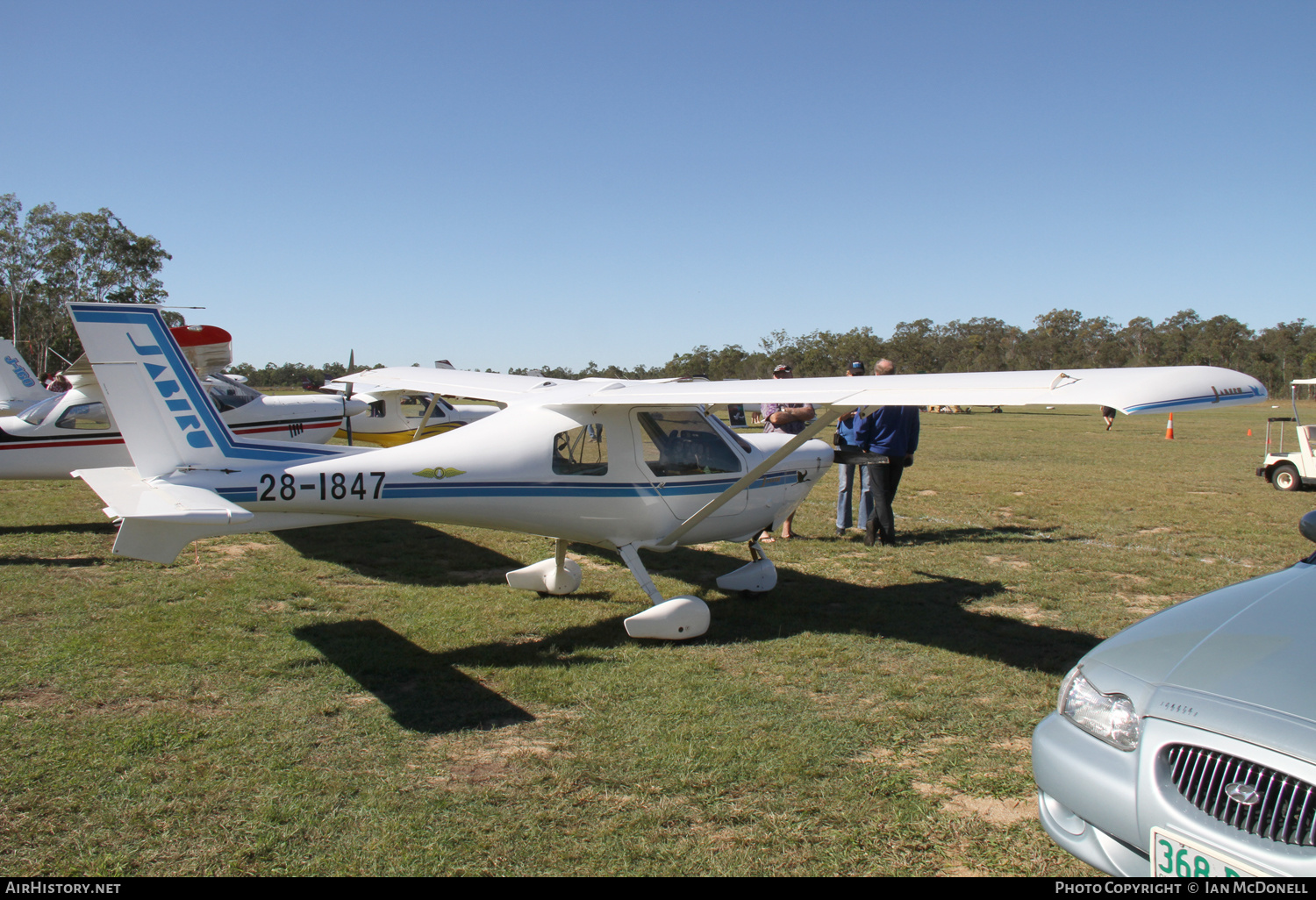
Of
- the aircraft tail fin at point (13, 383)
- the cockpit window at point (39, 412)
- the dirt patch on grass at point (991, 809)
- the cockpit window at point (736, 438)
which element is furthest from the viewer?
the aircraft tail fin at point (13, 383)

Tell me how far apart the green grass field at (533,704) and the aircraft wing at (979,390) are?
179 cm

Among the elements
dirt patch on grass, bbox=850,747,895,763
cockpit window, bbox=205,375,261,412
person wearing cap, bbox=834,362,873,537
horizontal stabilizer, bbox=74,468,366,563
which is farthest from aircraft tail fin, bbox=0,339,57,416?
dirt patch on grass, bbox=850,747,895,763

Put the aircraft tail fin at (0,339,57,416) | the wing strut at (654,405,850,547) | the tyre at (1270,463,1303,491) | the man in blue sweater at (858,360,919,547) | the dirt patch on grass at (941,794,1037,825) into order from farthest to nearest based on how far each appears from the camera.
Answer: the aircraft tail fin at (0,339,57,416)
the tyre at (1270,463,1303,491)
the man in blue sweater at (858,360,919,547)
the wing strut at (654,405,850,547)
the dirt patch on grass at (941,794,1037,825)

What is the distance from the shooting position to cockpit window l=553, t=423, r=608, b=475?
6.01m

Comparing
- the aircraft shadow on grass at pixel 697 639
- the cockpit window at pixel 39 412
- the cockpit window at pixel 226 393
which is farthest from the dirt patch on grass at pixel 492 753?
the cockpit window at pixel 226 393

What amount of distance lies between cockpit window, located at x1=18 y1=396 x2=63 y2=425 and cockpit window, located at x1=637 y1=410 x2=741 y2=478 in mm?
7906

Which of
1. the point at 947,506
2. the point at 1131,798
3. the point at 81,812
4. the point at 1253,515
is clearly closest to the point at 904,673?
the point at 1131,798

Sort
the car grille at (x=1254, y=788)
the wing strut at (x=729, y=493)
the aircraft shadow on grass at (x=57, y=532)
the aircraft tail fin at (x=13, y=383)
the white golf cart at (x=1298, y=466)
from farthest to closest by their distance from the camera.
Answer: the aircraft tail fin at (x=13, y=383)
the white golf cart at (x=1298, y=466)
the aircraft shadow on grass at (x=57, y=532)
the wing strut at (x=729, y=493)
the car grille at (x=1254, y=788)

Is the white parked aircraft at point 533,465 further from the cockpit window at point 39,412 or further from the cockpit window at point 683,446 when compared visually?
the cockpit window at point 39,412

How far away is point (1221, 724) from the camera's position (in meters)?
2.37

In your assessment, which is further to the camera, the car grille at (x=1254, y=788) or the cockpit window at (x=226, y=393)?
the cockpit window at (x=226, y=393)

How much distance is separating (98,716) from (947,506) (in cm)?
1066

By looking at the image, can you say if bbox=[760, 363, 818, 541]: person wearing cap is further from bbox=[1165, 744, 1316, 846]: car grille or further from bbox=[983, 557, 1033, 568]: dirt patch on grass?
bbox=[1165, 744, 1316, 846]: car grille

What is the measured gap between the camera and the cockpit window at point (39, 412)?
936cm
